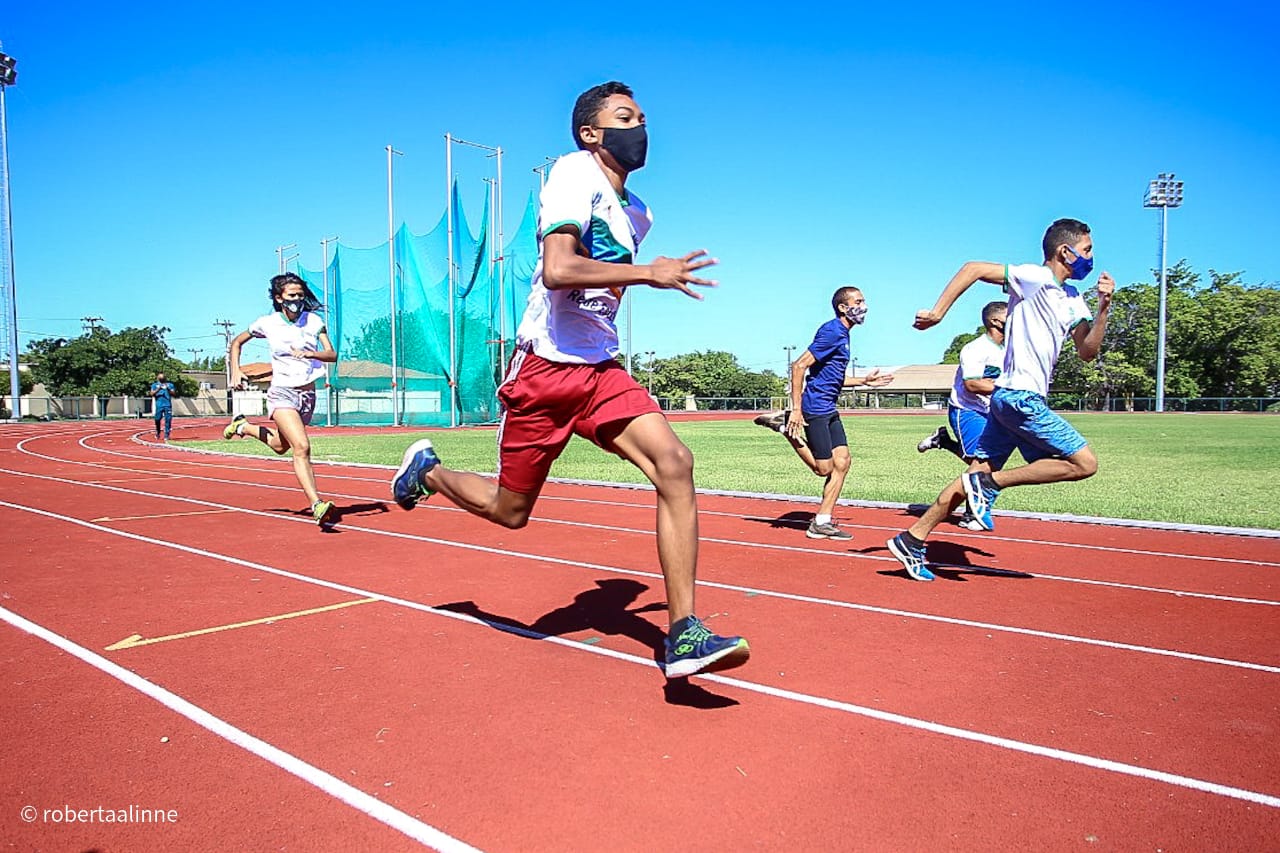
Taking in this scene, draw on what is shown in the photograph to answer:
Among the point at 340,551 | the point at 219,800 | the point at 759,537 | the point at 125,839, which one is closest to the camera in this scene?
the point at 125,839

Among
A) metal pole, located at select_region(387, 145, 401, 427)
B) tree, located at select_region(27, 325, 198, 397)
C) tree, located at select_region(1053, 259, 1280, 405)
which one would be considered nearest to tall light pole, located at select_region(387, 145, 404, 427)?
metal pole, located at select_region(387, 145, 401, 427)

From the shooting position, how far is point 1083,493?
32.3 ft

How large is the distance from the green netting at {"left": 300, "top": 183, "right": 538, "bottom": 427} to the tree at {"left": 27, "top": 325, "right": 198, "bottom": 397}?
3271 centimetres

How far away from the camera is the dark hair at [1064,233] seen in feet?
17.6

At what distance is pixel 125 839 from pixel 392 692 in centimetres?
114

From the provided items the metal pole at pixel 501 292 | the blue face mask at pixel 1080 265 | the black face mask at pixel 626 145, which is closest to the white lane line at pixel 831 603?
the blue face mask at pixel 1080 265

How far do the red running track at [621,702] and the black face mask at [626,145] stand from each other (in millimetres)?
2184

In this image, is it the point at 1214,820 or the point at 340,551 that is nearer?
the point at 1214,820

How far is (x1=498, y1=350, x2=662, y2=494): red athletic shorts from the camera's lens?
354 centimetres

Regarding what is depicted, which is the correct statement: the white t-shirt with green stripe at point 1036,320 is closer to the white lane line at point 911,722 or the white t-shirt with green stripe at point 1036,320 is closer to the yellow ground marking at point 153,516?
the white lane line at point 911,722

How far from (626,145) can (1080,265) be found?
337cm

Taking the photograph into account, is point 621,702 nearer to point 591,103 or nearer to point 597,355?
point 597,355

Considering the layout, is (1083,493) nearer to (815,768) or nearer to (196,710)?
(815,768)

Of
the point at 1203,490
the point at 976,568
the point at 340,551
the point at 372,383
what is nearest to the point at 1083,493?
the point at 1203,490
